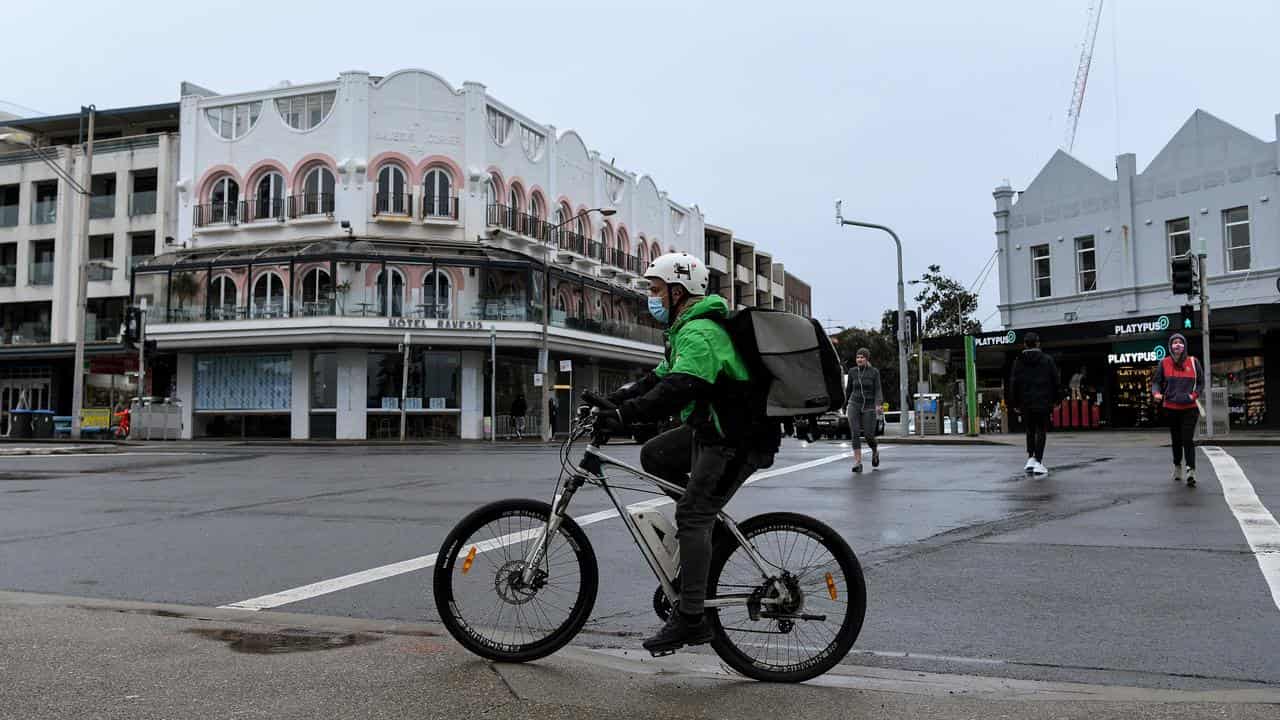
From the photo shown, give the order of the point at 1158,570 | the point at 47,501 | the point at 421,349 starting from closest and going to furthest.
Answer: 1. the point at 1158,570
2. the point at 47,501
3. the point at 421,349

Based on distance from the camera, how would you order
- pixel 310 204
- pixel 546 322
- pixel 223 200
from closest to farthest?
pixel 546 322 < pixel 310 204 < pixel 223 200

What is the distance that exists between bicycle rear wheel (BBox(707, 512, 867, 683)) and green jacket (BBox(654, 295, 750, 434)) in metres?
0.57

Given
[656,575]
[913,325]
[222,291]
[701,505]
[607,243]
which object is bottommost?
[656,575]

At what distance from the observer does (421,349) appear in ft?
127

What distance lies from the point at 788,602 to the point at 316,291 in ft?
119

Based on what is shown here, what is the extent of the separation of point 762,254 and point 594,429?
7008 cm

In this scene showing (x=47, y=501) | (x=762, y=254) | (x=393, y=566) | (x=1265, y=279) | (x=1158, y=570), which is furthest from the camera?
(x=762, y=254)

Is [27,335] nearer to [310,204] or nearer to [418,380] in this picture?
[310,204]

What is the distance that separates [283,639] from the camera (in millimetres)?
4742

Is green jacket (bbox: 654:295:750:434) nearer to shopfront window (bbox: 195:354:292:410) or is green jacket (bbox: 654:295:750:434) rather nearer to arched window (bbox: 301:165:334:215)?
shopfront window (bbox: 195:354:292:410)

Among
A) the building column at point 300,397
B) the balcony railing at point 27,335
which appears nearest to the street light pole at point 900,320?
the building column at point 300,397

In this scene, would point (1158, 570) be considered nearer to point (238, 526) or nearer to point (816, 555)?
point (816, 555)

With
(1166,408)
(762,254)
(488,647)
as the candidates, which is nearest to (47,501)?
(488,647)

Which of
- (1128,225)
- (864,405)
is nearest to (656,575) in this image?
(864,405)
